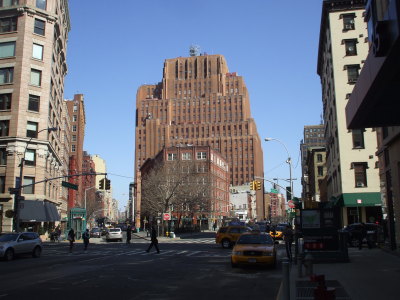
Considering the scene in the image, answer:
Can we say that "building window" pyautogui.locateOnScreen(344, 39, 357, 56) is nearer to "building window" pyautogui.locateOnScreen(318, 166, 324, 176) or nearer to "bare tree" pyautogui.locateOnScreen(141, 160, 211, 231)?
"bare tree" pyautogui.locateOnScreen(141, 160, 211, 231)

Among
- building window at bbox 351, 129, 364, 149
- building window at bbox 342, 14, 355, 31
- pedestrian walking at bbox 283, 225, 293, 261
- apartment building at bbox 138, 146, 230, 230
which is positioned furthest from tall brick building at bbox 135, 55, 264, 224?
pedestrian walking at bbox 283, 225, 293, 261

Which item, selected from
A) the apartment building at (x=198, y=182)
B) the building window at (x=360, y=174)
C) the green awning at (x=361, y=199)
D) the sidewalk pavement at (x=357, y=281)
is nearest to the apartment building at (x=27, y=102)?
the apartment building at (x=198, y=182)

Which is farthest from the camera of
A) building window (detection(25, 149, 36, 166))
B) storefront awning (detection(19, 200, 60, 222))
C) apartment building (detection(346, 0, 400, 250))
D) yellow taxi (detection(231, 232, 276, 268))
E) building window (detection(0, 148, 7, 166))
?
building window (detection(25, 149, 36, 166))

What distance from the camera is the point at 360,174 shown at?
41125 millimetres

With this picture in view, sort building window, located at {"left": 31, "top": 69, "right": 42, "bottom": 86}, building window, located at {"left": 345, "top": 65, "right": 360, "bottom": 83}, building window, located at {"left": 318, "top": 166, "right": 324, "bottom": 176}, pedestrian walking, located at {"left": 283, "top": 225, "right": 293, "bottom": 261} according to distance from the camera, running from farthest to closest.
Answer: building window, located at {"left": 318, "top": 166, "right": 324, "bottom": 176} → building window, located at {"left": 31, "top": 69, "right": 42, "bottom": 86} → building window, located at {"left": 345, "top": 65, "right": 360, "bottom": 83} → pedestrian walking, located at {"left": 283, "top": 225, "right": 293, "bottom": 261}

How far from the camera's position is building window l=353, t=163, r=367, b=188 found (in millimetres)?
40844

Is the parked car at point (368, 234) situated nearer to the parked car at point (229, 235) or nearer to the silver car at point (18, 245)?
the parked car at point (229, 235)

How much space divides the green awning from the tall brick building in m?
111

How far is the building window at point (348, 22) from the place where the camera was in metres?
44.1

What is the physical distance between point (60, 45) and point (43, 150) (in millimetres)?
18026

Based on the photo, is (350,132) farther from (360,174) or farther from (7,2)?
(7,2)

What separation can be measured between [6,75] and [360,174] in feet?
130

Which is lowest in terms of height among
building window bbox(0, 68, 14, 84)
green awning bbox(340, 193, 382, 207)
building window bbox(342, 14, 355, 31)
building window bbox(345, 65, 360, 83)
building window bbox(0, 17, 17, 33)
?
green awning bbox(340, 193, 382, 207)

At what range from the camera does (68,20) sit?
66750 millimetres
